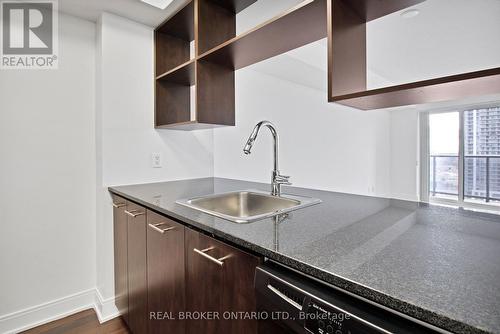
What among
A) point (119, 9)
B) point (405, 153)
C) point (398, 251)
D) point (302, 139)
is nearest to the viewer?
point (398, 251)

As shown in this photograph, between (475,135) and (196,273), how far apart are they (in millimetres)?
6324

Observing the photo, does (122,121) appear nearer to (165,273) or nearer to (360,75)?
(165,273)

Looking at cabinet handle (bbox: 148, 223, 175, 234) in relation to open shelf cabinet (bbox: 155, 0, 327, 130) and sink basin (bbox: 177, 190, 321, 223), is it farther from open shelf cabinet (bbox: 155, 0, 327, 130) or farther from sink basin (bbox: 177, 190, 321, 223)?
open shelf cabinet (bbox: 155, 0, 327, 130)

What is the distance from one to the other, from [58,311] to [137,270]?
35.3 inches

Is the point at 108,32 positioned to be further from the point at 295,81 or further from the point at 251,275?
the point at 295,81

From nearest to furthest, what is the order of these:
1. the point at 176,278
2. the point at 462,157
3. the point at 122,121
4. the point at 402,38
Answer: the point at 176,278 → the point at 122,121 → the point at 402,38 → the point at 462,157

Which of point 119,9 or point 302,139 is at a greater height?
point 119,9

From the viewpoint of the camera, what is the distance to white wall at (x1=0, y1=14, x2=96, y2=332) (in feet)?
5.42

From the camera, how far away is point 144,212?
1375 mm

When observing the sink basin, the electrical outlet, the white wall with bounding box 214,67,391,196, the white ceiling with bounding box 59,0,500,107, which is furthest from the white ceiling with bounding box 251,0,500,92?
the sink basin

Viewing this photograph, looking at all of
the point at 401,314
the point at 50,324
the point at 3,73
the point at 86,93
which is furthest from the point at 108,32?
the point at 401,314

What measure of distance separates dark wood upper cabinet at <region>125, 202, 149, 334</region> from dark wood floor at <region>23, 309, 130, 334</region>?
22cm

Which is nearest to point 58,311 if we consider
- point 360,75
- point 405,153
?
point 360,75

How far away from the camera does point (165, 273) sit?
120 cm
